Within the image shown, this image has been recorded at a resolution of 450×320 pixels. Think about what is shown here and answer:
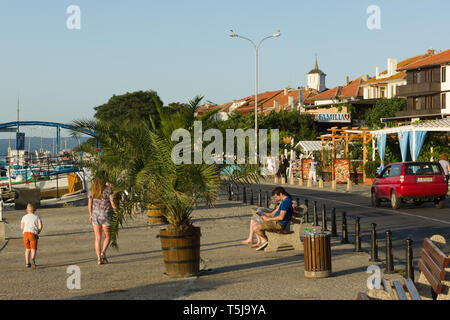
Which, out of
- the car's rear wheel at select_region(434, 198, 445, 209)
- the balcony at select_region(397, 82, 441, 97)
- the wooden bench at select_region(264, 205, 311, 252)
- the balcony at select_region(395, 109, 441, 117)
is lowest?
the wooden bench at select_region(264, 205, 311, 252)

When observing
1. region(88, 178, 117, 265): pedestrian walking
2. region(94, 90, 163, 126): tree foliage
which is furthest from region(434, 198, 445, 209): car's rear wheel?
region(94, 90, 163, 126): tree foliage

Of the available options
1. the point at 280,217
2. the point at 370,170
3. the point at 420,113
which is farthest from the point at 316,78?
the point at 280,217

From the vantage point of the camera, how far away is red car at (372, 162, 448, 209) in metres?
22.3

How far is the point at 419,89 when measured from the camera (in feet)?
257

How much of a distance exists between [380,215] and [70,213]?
13.2 meters

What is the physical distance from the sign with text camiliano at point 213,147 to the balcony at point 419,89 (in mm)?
67900

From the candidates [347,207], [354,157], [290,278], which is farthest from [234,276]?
[354,157]

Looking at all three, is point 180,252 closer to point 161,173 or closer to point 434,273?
point 161,173

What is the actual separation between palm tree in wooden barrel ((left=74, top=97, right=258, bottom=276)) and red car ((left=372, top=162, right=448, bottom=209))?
37.2ft

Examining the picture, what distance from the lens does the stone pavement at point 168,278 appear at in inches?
368

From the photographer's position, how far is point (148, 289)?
9.86 m

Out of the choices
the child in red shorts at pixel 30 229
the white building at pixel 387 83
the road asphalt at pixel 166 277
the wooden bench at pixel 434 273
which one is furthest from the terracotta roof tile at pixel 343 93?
the wooden bench at pixel 434 273

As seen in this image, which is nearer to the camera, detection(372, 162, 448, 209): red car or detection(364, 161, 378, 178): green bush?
detection(372, 162, 448, 209): red car

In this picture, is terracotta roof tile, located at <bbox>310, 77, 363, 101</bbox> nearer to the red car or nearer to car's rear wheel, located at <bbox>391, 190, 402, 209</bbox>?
the red car
